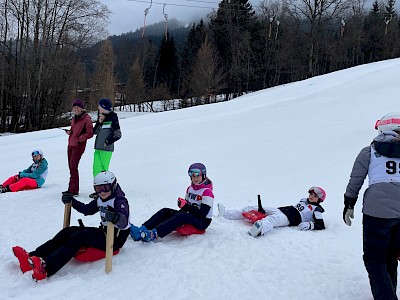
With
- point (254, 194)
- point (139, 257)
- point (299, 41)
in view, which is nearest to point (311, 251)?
point (139, 257)

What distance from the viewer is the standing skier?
3051 millimetres

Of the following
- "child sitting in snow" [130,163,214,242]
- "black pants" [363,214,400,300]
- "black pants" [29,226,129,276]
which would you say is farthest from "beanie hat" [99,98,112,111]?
"black pants" [363,214,400,300]

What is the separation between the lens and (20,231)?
5254 mm

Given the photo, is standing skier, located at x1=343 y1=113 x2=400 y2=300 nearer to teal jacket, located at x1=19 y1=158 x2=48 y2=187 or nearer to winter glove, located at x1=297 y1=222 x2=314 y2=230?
winter glove, located at x1=297 y1=222 x2=314 y2=230

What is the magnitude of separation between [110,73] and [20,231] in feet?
130

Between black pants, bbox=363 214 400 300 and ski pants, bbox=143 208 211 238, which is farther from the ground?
black pants, bbox=363 214 400 300

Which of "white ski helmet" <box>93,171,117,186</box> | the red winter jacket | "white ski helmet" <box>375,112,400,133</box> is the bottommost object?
"white ski helmet" <box>93,171,117,186</box>

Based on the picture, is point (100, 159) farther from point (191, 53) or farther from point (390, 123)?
point (191, 53)

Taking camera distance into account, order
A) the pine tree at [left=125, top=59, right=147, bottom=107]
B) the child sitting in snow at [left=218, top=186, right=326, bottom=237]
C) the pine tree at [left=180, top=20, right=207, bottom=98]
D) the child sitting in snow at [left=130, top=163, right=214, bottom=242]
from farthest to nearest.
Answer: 1. the pine tree at [left=180, top=20, right=207, bottom=98]
2. the pine tree at [left=125, top=59, right=147, bottom=107]
3. the child sitting in snow at [left=218, top=186, right=326, bottom=237]
4. the child sitting in snow at [left=130, top=163, right=214, bottom=242]

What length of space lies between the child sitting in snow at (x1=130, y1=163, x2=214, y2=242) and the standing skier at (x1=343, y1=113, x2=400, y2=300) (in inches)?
90.8

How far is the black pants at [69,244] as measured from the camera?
12.6 feet

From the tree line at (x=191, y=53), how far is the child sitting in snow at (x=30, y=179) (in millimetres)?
18684

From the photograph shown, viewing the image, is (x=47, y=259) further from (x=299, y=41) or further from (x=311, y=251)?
(x=299, y=41)

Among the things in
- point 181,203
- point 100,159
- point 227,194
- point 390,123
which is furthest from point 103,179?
point 227,194
